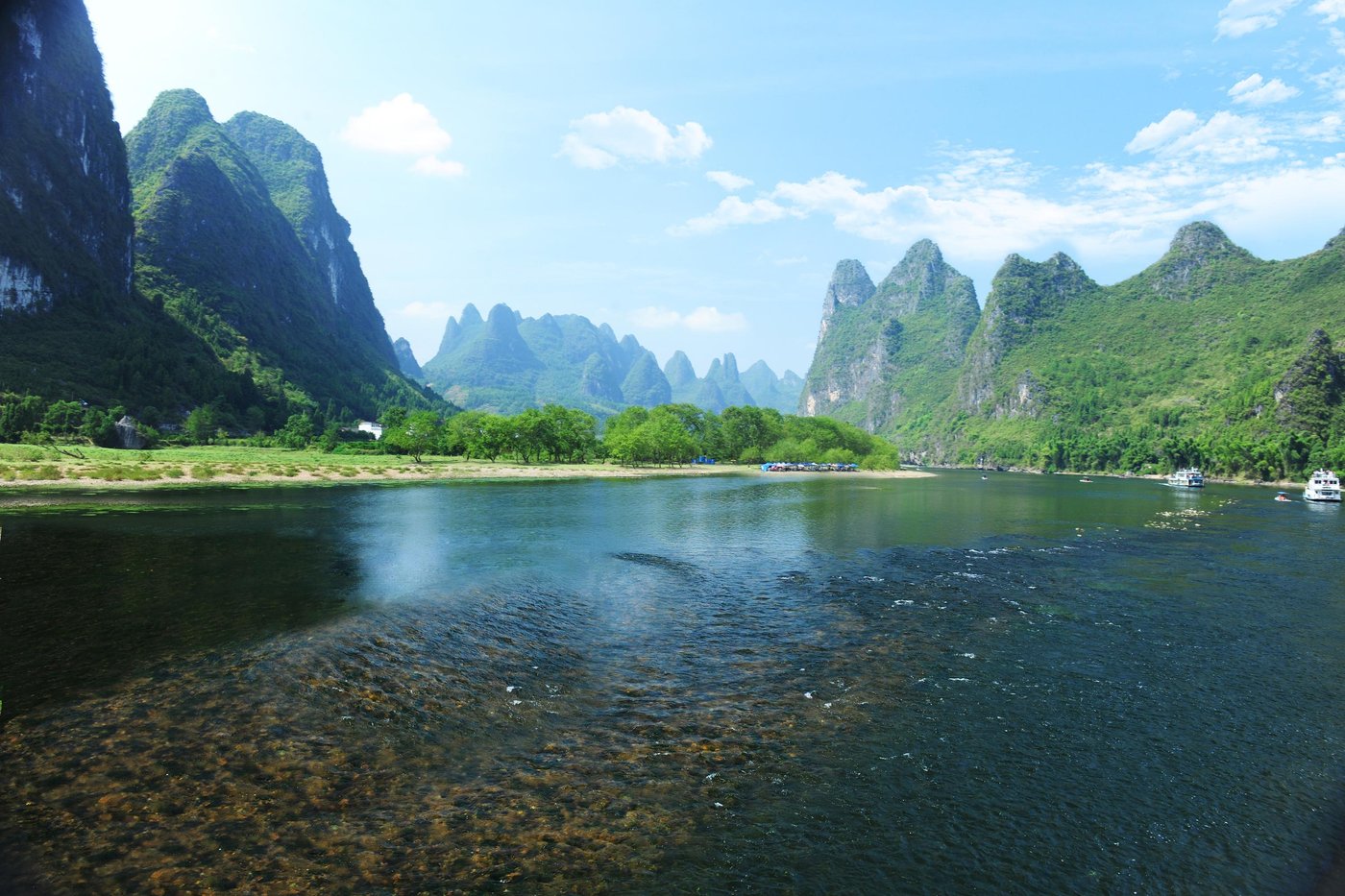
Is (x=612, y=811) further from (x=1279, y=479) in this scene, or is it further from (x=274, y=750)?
(x=1279, y=479)

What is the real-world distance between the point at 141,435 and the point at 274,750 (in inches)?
5533

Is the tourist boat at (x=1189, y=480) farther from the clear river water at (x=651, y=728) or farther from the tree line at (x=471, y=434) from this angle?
the clear river water at (x=651, y=728)

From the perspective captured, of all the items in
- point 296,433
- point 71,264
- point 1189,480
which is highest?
point 71,264

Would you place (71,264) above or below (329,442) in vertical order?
above

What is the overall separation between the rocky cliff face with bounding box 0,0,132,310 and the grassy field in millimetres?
79841

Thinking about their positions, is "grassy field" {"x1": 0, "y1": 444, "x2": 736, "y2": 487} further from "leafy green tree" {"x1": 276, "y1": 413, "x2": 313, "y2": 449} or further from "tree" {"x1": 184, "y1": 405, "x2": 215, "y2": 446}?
"leafy green tree" {"x1": 276, "y1": 413, "x2": 313, "y2": 449}

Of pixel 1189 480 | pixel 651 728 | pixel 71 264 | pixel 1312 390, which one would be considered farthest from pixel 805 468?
pixel 71 264

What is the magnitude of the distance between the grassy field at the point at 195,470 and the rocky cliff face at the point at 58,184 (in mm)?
79841

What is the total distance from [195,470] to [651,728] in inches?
3610

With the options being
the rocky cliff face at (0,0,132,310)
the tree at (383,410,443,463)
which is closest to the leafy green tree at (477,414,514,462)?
the tree at (383,410,443,463)

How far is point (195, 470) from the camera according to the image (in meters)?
80.9

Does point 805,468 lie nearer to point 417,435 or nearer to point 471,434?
point 471,434

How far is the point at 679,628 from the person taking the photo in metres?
22.3

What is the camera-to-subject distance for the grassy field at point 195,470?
67.3 meters
